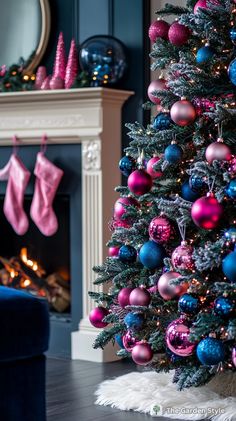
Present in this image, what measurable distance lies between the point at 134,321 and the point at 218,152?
73 cm

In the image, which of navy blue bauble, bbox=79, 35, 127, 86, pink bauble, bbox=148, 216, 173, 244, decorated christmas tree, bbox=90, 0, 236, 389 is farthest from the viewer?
navy blue bauble, bbox=79, 35, 127, 86

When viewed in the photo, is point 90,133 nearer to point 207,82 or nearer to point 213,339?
point 207,82

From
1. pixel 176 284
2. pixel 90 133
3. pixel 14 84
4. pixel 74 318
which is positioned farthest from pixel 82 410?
pixel 14 84

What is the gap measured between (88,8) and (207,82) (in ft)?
5.96

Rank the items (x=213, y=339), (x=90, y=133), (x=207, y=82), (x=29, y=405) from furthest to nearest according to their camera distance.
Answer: (x=90, y=133)
(x=207, y=82)
(x=213, y=339)
(x=29, y=405)

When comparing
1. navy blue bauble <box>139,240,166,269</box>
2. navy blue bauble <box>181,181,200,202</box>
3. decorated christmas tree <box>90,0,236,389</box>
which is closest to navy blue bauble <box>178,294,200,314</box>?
decorated christmas tree <box>90,0,236,389</box>

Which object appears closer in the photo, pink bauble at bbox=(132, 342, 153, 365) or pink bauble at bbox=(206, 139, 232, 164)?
pink bauble at bbox=(206, 139, 232, 164)

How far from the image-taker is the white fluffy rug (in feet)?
11.1

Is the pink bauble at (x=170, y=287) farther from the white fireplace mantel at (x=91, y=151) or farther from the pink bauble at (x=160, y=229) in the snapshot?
the white fireplace mantel at (x=91, y=151)

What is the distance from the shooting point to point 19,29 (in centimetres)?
515

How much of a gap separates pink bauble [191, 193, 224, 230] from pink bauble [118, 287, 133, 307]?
0.57m

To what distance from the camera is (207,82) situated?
3260 millimetres

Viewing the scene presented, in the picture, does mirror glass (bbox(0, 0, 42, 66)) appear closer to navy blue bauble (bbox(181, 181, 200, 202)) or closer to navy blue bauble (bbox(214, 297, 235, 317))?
navy blue bauble (bbox(181, 181, 200, 202))

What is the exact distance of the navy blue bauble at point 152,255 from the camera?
3316mm
